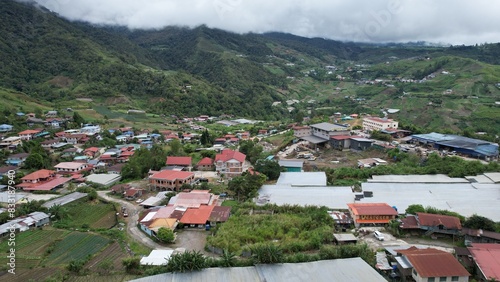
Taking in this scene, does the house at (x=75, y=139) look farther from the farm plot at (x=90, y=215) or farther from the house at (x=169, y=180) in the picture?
the farm plot at (x=90, y=215)

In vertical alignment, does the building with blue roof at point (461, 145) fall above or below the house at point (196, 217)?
above

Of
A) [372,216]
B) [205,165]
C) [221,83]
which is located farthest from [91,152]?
[221,83]

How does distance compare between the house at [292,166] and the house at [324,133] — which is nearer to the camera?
the house at [292,166]

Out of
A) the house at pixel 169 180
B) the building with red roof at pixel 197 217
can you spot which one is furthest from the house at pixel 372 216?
the house at pixel 169 180

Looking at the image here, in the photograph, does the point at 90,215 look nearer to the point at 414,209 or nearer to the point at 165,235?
the point at 165,235

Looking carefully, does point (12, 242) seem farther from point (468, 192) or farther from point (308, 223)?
point (468, 192)

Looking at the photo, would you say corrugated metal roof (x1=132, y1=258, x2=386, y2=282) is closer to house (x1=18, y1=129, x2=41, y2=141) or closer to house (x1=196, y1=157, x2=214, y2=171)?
house (x1=196, y1=157, x2=214, y2=171)
